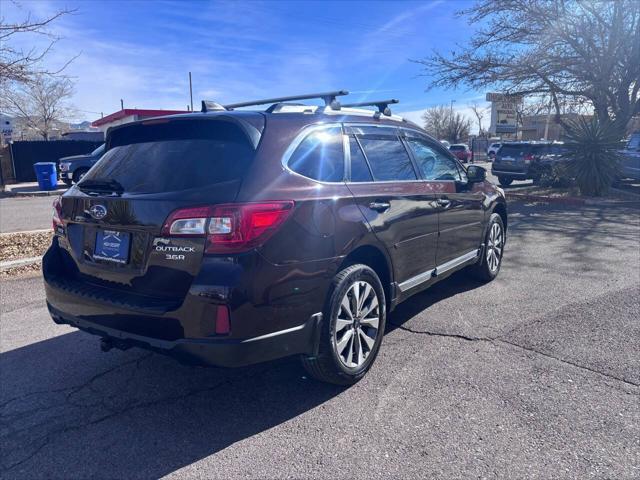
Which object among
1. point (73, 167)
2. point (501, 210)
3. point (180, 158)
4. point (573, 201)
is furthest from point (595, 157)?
point (73, 167)

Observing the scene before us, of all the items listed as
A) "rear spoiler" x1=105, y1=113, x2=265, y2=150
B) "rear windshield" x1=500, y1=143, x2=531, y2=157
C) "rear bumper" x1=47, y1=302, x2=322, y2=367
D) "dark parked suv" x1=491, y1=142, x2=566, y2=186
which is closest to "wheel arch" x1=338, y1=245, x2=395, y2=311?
"rear bumper" x1=47, y1=302, x2=322, y2=367

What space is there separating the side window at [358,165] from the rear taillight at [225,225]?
3.42 ft

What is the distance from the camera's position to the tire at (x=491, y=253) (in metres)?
5.70

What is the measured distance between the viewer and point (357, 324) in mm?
3430

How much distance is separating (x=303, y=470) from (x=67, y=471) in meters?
1.26

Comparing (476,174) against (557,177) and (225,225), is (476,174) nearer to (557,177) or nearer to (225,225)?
(225,225)

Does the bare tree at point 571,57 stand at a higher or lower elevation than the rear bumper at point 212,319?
higher

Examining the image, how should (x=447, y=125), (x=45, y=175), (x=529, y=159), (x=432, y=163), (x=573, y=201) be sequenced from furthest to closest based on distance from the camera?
(x=447, y=125), (x=45, y=175), (x=529, y=159), (x=573, y=201), (x=432, y=163)

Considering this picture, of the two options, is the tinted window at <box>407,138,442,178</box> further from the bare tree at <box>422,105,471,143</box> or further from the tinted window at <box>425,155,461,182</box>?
the bare tree at <box>422,105,471,143</box>

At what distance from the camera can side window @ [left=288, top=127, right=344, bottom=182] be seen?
3146 mm

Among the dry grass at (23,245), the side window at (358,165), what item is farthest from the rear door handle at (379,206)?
the dry grass at (23,245)

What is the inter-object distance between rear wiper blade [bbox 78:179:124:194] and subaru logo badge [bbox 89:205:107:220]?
126 mm

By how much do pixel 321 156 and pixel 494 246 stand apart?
3.44 m

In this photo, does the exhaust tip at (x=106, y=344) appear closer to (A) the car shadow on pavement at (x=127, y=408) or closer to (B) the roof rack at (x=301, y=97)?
(A) the car shadow on pavement at (x=127, y=408)
